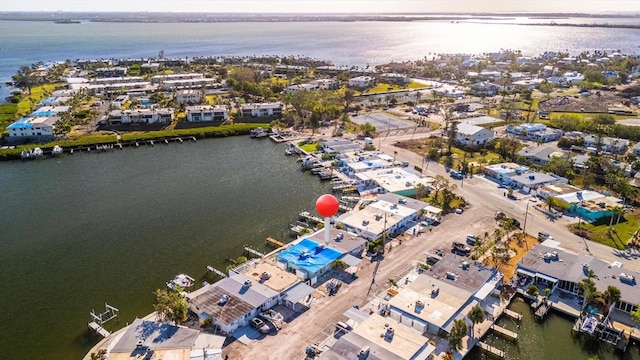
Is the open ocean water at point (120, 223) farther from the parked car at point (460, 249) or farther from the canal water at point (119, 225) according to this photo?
the parked car at point (460, 249)

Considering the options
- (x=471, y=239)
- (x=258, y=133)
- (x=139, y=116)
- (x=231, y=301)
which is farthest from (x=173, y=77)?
(x=231, y=301)

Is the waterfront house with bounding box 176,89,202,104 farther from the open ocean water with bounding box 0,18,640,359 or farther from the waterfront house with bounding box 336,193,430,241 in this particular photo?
the waterfront house with bounding box 336,193,430,241

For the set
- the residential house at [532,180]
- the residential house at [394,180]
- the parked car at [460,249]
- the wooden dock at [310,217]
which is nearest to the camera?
the parked car at [460,249]

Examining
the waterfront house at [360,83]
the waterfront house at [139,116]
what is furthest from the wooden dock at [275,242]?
the waterfront house at [360,83]

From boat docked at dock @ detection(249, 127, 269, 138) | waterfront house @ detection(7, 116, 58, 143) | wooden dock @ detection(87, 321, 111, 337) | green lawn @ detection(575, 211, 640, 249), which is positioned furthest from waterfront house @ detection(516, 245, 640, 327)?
waterfront house @ detection(7, 116, 58, 143)

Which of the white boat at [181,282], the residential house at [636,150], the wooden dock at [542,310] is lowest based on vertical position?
the wooden dock at [542,310]

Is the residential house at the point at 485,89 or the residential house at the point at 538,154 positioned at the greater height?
the residential house at the point at 485,89

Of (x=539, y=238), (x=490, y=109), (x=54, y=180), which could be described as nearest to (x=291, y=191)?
(x=539, y=238)
